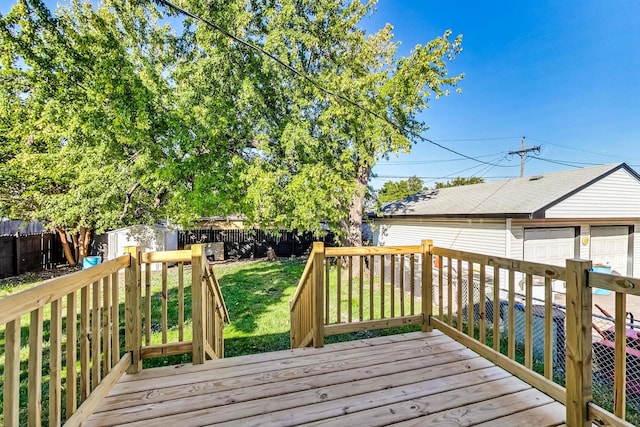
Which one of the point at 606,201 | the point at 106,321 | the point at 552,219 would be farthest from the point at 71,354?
the point at 606,201

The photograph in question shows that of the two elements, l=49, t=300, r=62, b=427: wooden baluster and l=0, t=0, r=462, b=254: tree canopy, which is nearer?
l=49, t=300, r=62, b=427: wooden baluster

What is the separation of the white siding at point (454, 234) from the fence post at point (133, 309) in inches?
310

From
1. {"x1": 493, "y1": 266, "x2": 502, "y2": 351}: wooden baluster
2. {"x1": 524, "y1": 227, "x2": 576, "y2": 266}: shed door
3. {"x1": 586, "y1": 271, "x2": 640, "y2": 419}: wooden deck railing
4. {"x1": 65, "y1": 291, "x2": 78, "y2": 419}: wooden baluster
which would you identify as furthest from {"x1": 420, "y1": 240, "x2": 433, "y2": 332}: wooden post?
{"x1": 524, "y1": 227, "x2": 576, "y2": 266}: shed door

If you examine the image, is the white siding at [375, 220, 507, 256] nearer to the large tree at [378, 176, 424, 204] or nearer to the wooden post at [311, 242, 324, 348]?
the wooden post at [311, 242, 324, 348]

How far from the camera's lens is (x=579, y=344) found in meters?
1.61

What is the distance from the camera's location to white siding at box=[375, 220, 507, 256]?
25.3ft

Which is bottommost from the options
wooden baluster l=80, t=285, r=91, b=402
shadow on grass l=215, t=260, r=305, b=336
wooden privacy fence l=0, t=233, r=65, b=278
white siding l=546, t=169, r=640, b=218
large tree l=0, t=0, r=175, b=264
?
shadow on grass l=215, t=260, r=305, b=336

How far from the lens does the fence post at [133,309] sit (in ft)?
7.22

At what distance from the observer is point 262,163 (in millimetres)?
7902

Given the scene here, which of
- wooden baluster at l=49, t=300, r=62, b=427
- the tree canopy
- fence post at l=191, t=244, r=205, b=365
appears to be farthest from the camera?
the tree canopy

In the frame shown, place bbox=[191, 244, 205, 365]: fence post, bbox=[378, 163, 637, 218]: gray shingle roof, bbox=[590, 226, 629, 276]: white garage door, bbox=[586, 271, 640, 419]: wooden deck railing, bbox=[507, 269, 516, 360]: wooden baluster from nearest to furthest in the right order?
bbox=[586, 271, 640, 419]: wooden deck railing < bbox=[507, 269, 516, 360]: wooden baluster < bbox=[191, 244, 205, 365]: fence post < bbox=[378, 163, 637, 218]: gray shingle roof < bbox=[590, 226, 629, 276]: white garage door

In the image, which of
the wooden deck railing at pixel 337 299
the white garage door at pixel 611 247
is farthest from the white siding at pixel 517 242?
the wooden deck railing at pixel 337 299

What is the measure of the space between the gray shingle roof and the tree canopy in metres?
2.68

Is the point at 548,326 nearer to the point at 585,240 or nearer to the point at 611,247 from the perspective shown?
the point at 585,240
